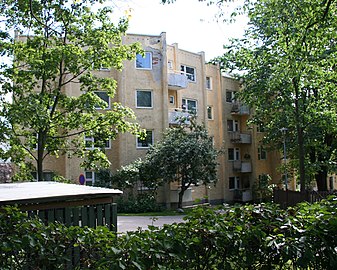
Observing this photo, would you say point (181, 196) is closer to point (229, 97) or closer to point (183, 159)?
point (183, 159)

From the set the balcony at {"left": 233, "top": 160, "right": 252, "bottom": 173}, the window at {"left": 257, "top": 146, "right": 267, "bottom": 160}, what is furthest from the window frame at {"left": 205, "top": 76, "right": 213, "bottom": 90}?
the window at {"left": 257, "top": 146, "right": 267, "bottom": 160}

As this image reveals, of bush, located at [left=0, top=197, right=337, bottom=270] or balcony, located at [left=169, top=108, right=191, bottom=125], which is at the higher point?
balcony, located at [left=169, top=108, right=191, bottom=125]

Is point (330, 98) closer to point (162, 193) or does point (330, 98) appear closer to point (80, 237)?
point (162, 193)

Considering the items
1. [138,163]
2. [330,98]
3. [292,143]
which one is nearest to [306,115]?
[330,98]

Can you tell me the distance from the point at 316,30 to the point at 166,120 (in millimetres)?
22365

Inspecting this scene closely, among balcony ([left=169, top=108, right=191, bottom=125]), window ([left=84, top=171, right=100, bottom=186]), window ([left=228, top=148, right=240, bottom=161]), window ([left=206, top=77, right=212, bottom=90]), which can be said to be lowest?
window ([left=84, top=171, right=100, bottom=186])

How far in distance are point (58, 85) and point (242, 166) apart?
25420mm

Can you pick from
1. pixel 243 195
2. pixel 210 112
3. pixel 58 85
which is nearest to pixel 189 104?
pixel 210 112

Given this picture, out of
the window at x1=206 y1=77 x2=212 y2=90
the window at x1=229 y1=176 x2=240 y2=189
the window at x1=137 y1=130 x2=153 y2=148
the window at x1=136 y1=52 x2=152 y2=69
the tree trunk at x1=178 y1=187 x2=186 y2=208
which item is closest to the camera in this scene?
the tree trunk at x1=178 y1=187 x2=186 y2=208

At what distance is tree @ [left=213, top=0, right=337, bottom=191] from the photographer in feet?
42.4

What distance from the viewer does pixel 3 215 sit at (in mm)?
4277

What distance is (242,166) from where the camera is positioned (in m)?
41.6

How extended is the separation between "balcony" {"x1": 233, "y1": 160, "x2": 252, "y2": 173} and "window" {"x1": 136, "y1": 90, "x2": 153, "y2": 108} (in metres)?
11.7

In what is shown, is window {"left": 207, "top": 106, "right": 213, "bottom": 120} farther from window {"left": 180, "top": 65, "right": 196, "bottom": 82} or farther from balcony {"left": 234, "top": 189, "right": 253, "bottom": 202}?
balcony {"left": 234, "top": 189, "right": 253, "bottom": 202}
